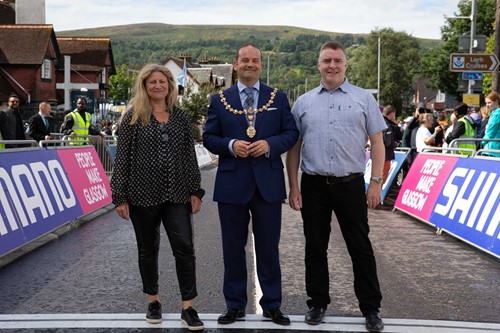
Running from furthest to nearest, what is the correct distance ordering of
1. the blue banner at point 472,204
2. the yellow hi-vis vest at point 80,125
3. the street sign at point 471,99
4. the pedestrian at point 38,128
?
the street sign at point 471,99 → the yellow hi-vis vest at point 80,125 → the pedestrian at point 38,128 → the blue banner at point 472,204

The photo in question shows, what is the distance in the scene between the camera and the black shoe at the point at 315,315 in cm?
512

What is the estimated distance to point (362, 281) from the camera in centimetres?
518

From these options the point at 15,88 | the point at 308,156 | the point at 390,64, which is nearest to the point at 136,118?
the point at 308,156

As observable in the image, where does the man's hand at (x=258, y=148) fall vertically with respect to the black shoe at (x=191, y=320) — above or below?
above

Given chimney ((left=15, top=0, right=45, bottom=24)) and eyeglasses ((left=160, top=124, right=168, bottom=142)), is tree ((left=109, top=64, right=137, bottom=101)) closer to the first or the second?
chimney ((left=15, top=0, right=45, bottom=24))

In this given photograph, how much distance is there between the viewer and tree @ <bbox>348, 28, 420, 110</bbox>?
350 ft

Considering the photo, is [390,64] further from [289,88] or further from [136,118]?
[136,118]

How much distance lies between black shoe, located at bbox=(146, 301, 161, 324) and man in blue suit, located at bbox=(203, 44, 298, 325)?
0.48m

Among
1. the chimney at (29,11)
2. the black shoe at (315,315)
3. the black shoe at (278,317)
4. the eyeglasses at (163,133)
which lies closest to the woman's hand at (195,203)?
the eyeglasses at (163,133)

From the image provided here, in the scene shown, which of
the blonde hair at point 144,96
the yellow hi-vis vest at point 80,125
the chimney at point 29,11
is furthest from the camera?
the chimney at point 29,11

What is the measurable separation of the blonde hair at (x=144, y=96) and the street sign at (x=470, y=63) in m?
16.1

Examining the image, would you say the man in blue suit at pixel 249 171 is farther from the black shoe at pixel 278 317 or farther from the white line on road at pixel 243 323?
the white line on road at pixel 243 323

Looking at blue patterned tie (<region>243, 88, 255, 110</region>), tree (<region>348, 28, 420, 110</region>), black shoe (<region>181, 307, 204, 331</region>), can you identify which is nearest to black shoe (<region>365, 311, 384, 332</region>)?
black shoe (<region>181, 307, 204, 331</region>)

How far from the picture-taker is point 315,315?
203 inches
